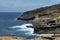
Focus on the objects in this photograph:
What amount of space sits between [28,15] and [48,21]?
1590 centimetres

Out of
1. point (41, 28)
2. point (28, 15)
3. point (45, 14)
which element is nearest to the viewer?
point (41, 28)

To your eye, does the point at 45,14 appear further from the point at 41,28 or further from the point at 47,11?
the point at 41,28

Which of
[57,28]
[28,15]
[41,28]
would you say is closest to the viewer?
[57,28]

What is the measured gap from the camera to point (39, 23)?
47750mm

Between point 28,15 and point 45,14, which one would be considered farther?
point 28,15

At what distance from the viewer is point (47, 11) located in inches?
2160

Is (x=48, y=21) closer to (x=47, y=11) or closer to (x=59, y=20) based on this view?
(x=59, y=20)

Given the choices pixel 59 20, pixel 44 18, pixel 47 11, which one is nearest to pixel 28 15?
pixel 47 11

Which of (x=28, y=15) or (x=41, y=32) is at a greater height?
(x=28, y=15)

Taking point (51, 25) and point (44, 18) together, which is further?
point (44, 18)

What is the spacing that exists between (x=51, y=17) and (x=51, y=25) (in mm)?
3754

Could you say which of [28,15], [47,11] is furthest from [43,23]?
[28,15]

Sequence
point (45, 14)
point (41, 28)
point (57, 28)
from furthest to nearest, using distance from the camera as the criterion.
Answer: point (45, 14)
point (41, 28)
point (57, 28)

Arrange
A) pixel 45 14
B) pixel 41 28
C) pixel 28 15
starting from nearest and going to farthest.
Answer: pixel 41 28 → pixel 45 14 → pixel 28 15
